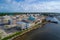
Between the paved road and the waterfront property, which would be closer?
the paved road

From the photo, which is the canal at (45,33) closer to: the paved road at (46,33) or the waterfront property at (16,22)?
the paved road at (46,33)

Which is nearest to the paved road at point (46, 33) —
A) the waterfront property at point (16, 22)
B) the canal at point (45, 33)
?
the canal at point (45, 33)

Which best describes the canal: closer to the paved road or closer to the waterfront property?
the paved road

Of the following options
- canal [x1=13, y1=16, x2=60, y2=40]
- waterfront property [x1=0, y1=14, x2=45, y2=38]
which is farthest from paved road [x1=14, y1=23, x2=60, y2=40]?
waterfront property [x1=0, y1=14, x2=45, y2=38]

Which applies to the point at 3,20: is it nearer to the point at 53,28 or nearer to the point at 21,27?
the point at 21,27

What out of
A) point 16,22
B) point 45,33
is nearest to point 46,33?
point 45,33

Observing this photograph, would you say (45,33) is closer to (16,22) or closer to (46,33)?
(46,33)

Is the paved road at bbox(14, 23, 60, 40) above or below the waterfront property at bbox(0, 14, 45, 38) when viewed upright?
below

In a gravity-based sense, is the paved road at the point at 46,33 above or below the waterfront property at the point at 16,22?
below

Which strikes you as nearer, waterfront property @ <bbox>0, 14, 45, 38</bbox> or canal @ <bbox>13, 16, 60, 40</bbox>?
canal @ <bbox>13, 16, 60, 40</bbox>
